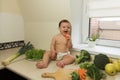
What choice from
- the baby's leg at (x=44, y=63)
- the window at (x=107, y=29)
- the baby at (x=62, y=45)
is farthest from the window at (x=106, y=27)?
the baby's leg at (x=44, y=63)

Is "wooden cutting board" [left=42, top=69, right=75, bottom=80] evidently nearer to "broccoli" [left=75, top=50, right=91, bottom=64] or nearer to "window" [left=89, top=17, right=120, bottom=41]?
"broccoli" [left=75, top=50, right=91, bottom=64]

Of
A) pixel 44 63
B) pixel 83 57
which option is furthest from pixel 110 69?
pixel 44 63

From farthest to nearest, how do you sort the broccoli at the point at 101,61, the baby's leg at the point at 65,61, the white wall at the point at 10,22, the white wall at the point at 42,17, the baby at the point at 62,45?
the white wall at the point at 10,22
the white wall at the point at 42,17
the baby at the point at 62,45
the baby's leg at the point at 65,61
the broccoli at the point at 101,61

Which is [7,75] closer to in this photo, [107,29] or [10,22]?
[10,22]

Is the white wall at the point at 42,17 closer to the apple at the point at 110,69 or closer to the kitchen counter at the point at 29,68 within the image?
the kitchen counter at the point at 29,68

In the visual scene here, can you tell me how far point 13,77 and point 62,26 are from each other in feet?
2.07

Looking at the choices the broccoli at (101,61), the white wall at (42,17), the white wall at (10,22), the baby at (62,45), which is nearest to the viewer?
the broccoli at (101,61)

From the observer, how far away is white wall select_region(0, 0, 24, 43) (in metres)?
1.74

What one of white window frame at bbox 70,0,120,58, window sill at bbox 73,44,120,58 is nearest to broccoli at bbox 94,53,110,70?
window sill at bbox 73,44,120,58

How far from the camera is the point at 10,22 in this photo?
1807 millimetres

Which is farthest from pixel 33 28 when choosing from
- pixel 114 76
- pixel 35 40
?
pixel 114 76

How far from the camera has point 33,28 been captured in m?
1.79

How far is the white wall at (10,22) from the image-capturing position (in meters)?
1.74

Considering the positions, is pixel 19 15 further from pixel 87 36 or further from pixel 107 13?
pixel 107 13
